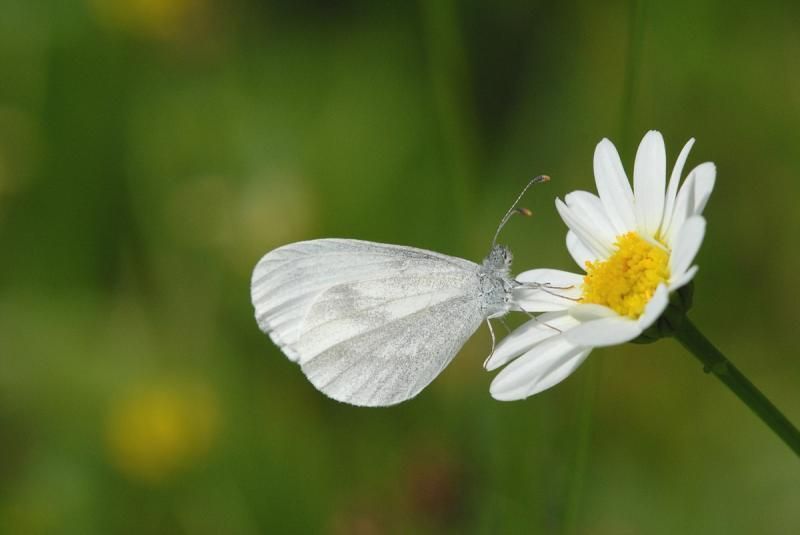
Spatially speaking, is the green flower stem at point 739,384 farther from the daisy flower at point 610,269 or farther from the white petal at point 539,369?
the white petal at point 539,369

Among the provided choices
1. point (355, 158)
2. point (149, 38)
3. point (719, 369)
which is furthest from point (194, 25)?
point (719, 369)

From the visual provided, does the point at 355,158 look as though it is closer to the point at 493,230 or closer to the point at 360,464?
the point at 493,230

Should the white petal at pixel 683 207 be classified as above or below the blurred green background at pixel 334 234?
above

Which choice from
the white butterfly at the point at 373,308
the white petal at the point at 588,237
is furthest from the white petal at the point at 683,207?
the white butterfly at the point at 373,308

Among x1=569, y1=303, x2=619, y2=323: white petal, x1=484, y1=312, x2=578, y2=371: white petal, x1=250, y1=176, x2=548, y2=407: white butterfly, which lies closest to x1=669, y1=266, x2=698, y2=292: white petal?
x1=569, y1=303, x2=619, y2=323: white petal

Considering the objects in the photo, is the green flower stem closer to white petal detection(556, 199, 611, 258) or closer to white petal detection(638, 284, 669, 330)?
white petal detection(638, 284, 669, 330)

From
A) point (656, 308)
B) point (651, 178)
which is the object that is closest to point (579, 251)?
point (651, 178)
